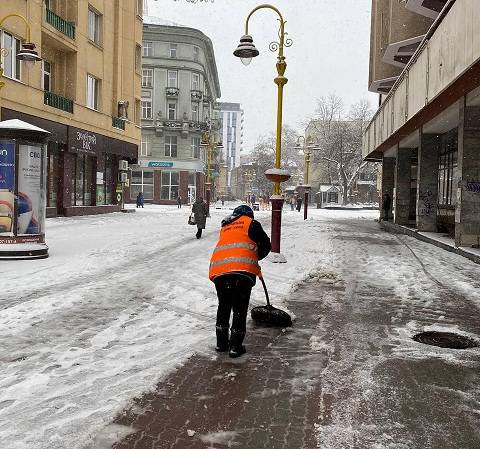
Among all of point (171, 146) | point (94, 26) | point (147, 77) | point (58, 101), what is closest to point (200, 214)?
point (58, 101)

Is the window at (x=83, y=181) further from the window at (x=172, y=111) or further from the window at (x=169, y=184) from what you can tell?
the window at (x=172, y=111)

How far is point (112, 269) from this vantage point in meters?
10.1

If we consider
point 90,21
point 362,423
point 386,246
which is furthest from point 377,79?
point 362,423

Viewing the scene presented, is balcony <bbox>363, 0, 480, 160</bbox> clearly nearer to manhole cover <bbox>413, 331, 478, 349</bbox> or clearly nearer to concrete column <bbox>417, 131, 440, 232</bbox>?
concrete column <bbox>417, 131, 440, 232</bbox>

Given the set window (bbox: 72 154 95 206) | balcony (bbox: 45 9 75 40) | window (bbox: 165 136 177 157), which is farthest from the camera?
window (bbox: 165 136 177 157)

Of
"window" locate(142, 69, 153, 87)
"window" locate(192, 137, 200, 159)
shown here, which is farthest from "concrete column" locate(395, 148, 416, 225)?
"window" locate(142, 69, 153, 87)

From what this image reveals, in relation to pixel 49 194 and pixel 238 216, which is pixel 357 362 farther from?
pixel 49 194

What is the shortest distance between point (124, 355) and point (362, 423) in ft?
7.92

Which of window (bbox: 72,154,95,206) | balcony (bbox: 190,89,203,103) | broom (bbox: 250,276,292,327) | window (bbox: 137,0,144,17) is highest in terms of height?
window (bbox: 137,0,144,17)

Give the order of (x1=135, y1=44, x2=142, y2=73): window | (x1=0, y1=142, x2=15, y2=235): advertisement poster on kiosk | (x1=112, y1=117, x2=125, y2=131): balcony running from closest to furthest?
(x1=0, y1=142, x2=15, y2=235): advertisement poster on kiosk, (x1=112, y1=117, x2=125, y2=131): balcony, (x1=135, y1=44, x2=142, y2=73): window

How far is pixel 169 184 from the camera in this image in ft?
188

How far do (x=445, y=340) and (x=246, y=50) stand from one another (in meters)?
8.60

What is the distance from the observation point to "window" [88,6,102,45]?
29.1 meters

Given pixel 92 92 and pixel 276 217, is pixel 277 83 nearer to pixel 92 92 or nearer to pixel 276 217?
pixel 276 217
